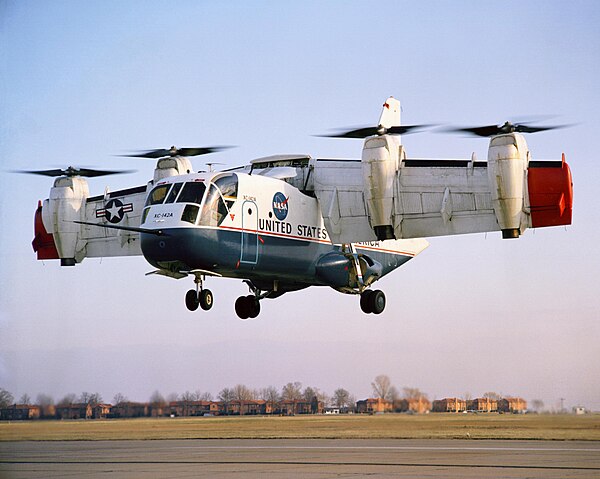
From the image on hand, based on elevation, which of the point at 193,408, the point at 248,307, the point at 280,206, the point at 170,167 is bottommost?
the point at 193,408

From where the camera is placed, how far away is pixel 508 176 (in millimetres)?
24078

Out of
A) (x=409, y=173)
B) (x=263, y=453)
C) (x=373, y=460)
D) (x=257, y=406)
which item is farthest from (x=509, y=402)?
(x=257, y=406)

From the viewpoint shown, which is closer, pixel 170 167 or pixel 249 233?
pixel 249 233

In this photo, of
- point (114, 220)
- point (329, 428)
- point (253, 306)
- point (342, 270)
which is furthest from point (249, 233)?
point (329, 428)

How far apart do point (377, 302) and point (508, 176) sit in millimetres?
7879

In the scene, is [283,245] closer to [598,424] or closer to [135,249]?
[135,249]

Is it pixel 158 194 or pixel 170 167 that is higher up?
pixel 170 167

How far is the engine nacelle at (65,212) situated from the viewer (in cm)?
3023

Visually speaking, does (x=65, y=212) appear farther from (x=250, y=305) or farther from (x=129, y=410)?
(x=129, y=410)

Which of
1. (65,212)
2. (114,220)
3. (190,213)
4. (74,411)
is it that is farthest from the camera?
(114,220)

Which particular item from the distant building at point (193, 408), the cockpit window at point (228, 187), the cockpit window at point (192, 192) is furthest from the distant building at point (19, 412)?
the cockpit window at point (228, 187)

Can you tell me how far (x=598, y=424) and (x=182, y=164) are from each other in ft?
55.0

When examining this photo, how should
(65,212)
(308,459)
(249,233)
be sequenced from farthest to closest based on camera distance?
(65,212) → (249,233) → (308,459)

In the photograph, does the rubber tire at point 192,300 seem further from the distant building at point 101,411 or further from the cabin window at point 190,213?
the distant building at point 101,411
